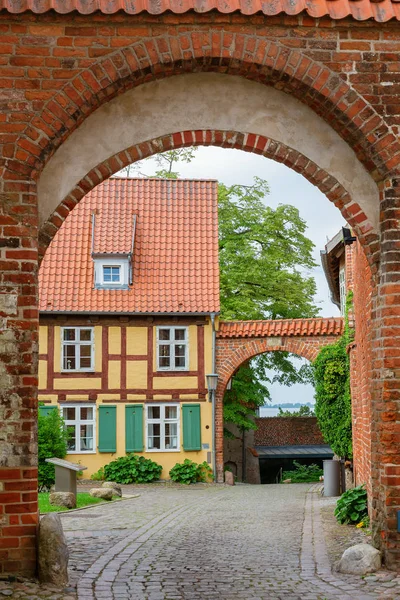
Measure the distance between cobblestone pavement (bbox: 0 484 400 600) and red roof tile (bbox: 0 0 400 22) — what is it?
184 inches

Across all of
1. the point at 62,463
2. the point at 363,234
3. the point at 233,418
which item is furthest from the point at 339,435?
the point at 363,234

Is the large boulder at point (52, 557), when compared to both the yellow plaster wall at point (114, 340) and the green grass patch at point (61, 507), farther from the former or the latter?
the yellow plaster wall at point (114, 340)

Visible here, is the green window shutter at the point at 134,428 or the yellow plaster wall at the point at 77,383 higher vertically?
the yellow plaster wall at the point at 77,383

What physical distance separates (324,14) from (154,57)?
4.94 feet

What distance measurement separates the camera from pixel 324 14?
7344mm

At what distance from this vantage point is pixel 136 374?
2364 cm

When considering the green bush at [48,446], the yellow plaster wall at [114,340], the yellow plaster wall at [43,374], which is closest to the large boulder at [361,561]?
the green bush at [48,446]

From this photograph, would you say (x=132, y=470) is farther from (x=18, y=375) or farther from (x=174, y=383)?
(x=18, y=375)

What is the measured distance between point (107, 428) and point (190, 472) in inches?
100

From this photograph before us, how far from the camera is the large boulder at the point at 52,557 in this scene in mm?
6652

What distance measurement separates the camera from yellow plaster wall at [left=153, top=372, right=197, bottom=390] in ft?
77.6

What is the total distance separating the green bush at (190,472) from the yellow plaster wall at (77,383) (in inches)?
122

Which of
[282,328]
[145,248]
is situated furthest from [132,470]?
[145,248]

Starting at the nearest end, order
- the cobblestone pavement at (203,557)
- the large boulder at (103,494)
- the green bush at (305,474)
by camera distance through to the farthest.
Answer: the cobblestone pavement at (203,557) < the large boulder at (103,494) < the green bush at (305,474)
